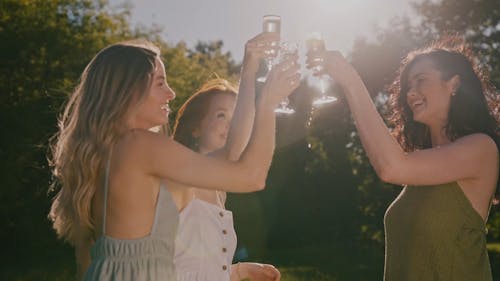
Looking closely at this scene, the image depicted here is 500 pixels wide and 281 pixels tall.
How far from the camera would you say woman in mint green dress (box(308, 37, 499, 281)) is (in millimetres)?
3902

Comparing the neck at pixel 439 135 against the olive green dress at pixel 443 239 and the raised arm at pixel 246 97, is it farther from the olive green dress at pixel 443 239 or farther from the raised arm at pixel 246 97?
the raised arm at pixel 246 97

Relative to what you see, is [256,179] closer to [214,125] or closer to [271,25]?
[271,25]

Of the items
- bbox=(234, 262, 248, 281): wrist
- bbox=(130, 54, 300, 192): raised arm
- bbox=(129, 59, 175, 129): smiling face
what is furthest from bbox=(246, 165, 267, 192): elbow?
bbox=(234, 262, 248, 281): wrist

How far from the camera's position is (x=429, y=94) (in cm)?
432

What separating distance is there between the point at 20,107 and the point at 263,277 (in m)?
18.3

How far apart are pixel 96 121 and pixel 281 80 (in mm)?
1085

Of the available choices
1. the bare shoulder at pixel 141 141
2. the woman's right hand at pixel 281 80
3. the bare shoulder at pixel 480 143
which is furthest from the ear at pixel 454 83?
the bare shoulder at pixel 141 141

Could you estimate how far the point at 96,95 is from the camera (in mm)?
3508

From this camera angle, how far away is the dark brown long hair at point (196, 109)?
5262 millimetres

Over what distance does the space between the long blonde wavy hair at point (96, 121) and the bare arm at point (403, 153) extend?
1129mm

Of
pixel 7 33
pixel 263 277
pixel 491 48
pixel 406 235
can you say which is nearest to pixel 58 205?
pixel 263 277

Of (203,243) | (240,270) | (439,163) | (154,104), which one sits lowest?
(240,270)

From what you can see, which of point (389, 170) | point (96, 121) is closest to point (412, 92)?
point (389, 170)

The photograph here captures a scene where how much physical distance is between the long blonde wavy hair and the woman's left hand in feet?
4.77
